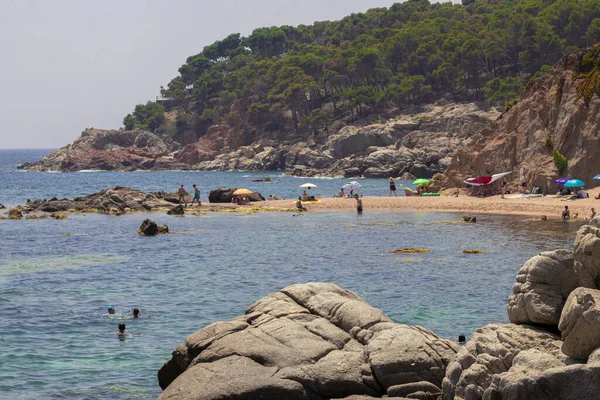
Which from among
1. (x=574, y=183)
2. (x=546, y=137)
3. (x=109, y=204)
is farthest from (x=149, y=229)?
(x=546, y=137)

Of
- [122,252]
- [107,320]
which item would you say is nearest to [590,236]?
[107,320]

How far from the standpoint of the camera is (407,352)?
13836mm

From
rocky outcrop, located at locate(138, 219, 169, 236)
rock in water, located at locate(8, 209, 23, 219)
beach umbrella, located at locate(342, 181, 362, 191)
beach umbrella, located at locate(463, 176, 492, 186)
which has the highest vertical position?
beach umbrella, located at locate(463, 176, 492, 186)

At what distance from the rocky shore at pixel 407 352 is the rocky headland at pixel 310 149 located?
3185 inches

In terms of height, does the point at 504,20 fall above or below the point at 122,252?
above

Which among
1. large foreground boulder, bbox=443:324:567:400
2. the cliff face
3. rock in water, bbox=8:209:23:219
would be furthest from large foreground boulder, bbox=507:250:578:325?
rock in water, bbox=8:209:23:219

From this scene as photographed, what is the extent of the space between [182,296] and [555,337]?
57.3 feet

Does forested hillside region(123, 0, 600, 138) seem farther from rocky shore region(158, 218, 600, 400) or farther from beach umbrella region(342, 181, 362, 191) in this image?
rocky shore region(158, 218, 600, 400)

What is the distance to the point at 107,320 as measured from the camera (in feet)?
78.4

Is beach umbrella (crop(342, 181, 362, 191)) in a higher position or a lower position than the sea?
higher

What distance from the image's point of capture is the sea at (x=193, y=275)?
65.0ft

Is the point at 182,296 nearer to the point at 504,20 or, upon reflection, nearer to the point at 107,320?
the point at 107,320

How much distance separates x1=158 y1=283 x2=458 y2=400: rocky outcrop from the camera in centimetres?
1335

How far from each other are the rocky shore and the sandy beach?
33983mm
